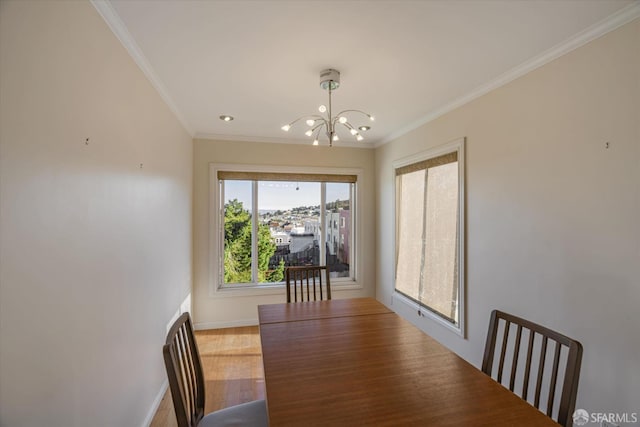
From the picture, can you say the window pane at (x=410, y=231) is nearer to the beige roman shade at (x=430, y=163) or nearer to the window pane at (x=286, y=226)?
the beige roman shade at (x=430, y=163)

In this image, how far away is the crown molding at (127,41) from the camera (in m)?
1.43

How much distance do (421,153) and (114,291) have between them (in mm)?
2957

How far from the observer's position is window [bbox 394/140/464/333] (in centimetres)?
279

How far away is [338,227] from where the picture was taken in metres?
4.49

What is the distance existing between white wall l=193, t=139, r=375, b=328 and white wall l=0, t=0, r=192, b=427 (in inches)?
67.1

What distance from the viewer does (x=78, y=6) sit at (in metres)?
1.26

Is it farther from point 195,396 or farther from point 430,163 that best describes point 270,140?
point 195,396

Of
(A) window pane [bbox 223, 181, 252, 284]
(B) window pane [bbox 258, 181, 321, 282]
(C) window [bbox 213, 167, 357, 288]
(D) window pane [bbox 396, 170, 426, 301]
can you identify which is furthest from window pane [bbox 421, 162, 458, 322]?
(A) window pane [bbox 223, 181, 252, 284]

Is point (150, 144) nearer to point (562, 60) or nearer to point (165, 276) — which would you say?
point (165, 276)

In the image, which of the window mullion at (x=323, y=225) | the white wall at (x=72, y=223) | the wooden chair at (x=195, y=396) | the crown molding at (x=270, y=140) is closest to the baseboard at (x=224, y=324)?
the window mullion at (x=323, y=225)

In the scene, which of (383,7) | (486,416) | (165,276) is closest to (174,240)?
(165,276)

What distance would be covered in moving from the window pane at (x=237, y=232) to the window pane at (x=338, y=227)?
3.74ft

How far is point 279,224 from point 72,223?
308 centimetres

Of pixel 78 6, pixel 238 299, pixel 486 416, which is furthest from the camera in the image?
pixel 238 299
